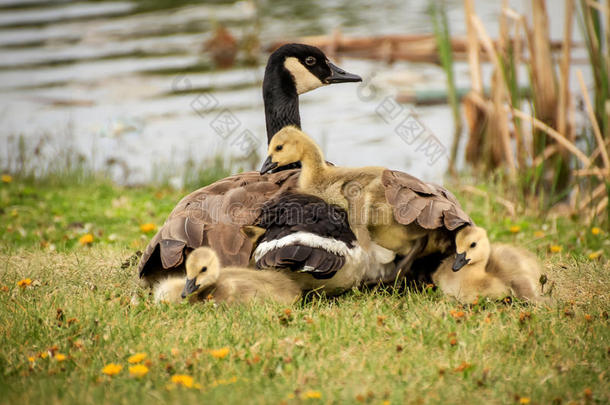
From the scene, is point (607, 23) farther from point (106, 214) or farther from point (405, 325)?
point (106, 214)

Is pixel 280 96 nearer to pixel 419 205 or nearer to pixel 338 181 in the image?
pixel 338 181

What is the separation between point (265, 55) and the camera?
15867 millimetres

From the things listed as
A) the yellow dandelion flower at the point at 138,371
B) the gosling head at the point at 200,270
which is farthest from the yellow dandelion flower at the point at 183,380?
the gosling head at the point at 200,270

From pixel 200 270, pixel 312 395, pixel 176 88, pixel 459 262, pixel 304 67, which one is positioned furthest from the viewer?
pixel 176 88

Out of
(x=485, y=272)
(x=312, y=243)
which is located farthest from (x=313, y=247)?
(x=485, y=272)

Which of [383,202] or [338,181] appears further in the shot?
[338,181]

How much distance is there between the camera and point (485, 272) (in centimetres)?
439

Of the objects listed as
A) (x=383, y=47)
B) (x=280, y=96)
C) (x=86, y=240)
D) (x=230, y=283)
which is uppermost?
(x=280, y=96)

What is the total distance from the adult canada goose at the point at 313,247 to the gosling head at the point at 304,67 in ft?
5.55

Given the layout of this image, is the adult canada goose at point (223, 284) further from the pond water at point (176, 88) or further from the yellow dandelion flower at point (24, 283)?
the pond water at point (176, 88)

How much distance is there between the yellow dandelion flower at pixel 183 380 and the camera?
3.16 m

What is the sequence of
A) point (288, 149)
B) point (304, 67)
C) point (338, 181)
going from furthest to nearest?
1. point (304, 67)
2. point (288, 149)
3. point (338, 181)

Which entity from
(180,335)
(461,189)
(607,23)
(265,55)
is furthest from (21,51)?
(180,335)

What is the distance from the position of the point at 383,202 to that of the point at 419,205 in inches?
8.7
